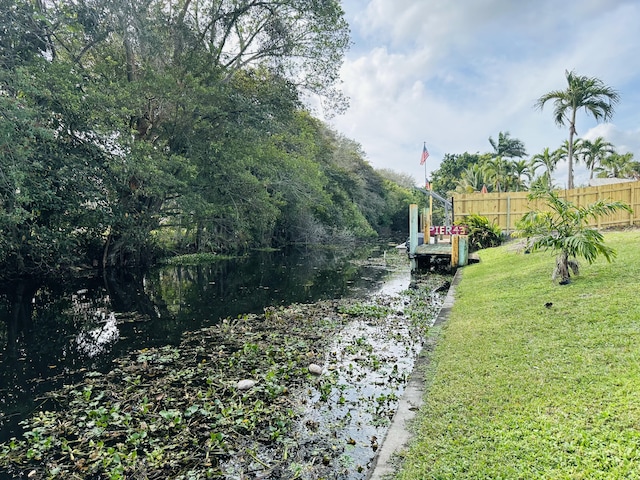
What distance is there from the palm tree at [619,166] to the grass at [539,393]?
35.4 meters

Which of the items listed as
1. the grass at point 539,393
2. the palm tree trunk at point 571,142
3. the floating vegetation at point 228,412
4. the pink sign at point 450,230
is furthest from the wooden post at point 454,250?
the palm tree trunk at point 571,142

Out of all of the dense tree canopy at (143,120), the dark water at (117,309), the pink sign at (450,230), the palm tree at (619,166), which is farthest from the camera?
the palm tree at (619,166)

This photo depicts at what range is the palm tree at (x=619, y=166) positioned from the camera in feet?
109

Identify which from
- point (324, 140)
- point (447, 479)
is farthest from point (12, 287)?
point (324, 140)

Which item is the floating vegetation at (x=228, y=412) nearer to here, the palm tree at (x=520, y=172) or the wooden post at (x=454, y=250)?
the wooden post at (x=454, y=250)

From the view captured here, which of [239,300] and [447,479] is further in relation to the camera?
[239,300]

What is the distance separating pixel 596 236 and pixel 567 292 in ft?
4.36

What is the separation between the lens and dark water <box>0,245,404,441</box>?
17.3 feet

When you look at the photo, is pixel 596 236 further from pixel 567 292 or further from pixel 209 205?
pixel 209 205

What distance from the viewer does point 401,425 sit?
127 inches

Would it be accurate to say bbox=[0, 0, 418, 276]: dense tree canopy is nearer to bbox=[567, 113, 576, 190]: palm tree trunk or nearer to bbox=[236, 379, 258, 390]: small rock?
bbox=[236, 379, 258, 390]: small rock

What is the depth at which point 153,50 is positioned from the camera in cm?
1279

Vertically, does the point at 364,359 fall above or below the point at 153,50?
below

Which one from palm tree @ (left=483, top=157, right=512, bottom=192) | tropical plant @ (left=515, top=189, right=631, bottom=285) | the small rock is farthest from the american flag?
palm tree @ (left=483, top=157, right=512, bottom=192)
